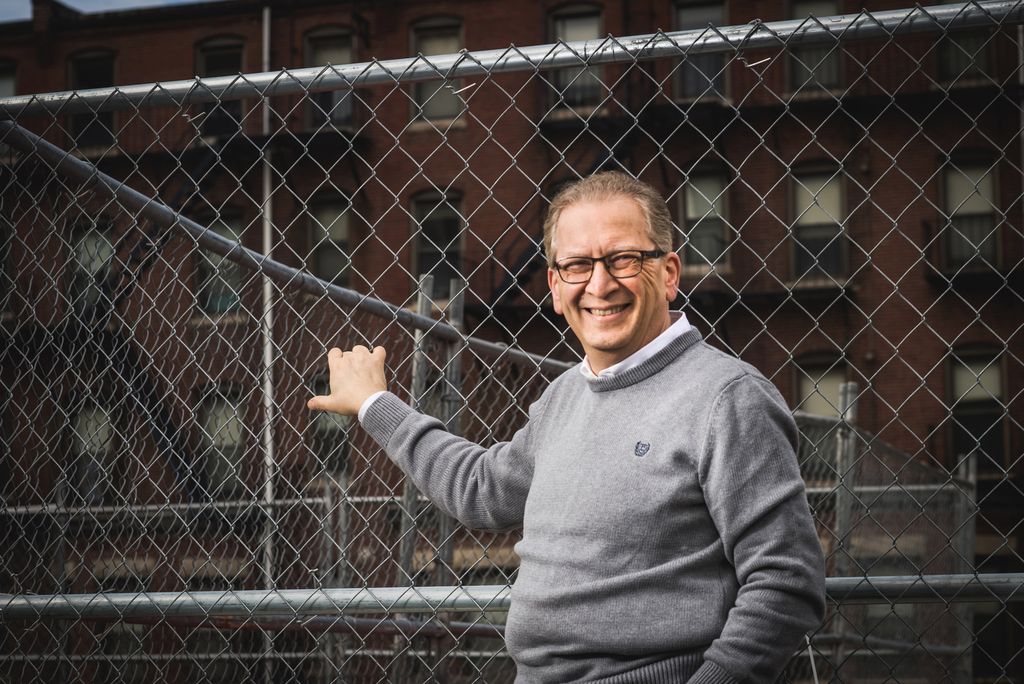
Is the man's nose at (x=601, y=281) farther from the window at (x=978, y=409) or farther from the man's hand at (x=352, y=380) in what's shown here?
the window at (x=978, y=409)

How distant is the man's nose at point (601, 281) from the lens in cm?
215

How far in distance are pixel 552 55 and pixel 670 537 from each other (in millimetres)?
1369

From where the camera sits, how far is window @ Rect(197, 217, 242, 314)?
4.03m

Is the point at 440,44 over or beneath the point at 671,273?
over

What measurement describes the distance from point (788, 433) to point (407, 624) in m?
2.77

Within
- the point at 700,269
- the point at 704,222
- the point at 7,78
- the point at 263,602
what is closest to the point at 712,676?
the point at 263,602

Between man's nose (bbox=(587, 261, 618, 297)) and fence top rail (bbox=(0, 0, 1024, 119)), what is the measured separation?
0.64m

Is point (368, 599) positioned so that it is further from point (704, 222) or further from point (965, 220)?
point (965, 220)

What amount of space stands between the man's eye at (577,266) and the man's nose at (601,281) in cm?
3

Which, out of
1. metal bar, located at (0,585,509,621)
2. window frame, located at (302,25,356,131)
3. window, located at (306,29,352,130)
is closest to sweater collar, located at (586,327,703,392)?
metal bar, located at (0,585,509,621)

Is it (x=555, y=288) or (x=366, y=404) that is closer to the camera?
(x=555, y=288)

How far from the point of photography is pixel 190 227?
3834mm

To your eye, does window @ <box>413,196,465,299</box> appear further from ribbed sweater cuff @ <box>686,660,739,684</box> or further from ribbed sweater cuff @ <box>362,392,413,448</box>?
ribbed sweater cuff @ <box>686,660,739,684</box>

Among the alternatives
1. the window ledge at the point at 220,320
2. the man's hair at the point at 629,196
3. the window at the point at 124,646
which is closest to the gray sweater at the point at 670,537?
the man's hair at the point at 629,196
